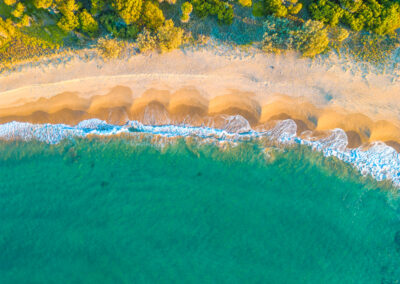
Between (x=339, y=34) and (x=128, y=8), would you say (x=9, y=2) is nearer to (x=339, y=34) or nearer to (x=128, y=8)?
(x=128, y=8)

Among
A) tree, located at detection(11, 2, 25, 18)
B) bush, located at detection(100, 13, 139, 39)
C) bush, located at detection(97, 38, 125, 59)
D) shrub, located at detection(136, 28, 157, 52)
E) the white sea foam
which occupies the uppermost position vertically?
tree, located at detection(11, 2, 25, 18)

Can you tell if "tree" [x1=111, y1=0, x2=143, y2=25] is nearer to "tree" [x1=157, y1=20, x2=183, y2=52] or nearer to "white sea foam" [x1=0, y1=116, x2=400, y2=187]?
"tree" [x1=157, y1=20, x2=183, y2=52]

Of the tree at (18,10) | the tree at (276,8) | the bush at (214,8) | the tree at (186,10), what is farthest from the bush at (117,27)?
the tree at (276,8)

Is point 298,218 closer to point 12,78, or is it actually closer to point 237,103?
point 237,103

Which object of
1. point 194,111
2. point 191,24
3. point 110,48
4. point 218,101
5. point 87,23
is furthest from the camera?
point 194,111

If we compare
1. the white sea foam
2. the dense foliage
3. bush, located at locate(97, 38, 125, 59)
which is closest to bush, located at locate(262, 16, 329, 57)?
the dense foliage

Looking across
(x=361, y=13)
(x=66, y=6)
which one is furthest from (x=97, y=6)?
(x=361, y=13)
